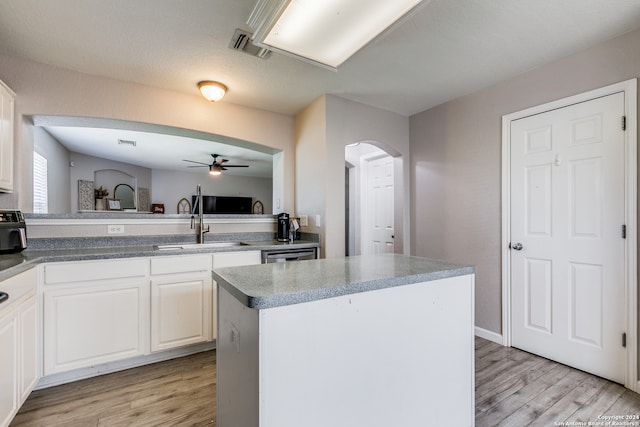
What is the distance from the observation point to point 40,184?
4.07 meters

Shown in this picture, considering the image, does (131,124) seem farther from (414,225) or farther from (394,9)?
(414,225)

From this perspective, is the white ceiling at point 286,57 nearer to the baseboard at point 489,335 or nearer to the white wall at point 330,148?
the white wall at point 330,148

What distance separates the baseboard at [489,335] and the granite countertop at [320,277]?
5.72 feet

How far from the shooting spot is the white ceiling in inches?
68.9

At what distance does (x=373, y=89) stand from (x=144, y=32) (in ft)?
6.25

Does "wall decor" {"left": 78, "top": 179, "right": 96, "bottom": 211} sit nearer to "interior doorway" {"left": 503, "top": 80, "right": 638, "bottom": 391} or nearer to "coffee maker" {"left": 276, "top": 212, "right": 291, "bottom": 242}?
"coffee maker" {"left": 276, "top": 212, "right": 291, "bottom": 242}

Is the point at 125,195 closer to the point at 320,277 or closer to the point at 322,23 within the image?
the point at 322,23

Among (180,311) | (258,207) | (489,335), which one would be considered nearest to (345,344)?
(180,311)

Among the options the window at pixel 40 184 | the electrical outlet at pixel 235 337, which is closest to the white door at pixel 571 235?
the electrical outlet at pixel 235 337

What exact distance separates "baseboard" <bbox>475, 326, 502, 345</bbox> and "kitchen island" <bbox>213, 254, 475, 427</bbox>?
1.54 metres

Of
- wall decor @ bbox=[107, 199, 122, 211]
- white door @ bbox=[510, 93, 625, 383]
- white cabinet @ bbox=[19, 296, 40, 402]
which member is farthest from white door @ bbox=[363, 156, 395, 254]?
wall decor @ bbox=[107, 199, 122, 211]

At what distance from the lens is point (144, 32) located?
77.2 inches

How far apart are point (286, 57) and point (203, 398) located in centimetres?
245

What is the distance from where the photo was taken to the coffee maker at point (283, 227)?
A: 320 cm
